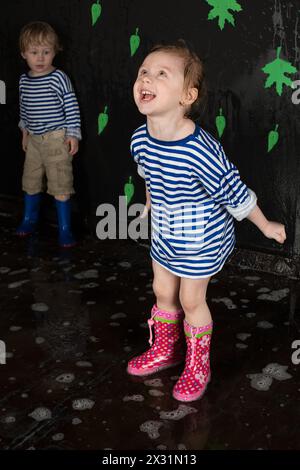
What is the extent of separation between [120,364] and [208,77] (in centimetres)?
138

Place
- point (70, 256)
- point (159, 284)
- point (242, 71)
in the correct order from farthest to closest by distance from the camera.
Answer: point (70, 256), point (242, 71), point (159, 284)

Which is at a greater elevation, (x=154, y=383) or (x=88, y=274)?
(x=88, y=274)

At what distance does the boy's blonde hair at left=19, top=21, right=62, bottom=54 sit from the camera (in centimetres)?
321

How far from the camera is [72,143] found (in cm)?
338

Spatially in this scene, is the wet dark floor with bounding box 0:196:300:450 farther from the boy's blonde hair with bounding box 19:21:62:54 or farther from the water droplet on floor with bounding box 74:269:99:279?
the boy's blonde hair with bounding box 19:21:62:54

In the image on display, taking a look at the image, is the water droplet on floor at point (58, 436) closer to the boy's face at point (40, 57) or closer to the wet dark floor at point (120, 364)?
the wet dark floor at point (120, 364)

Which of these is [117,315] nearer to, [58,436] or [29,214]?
[58,436]

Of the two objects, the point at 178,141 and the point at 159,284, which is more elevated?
the point at 178,141

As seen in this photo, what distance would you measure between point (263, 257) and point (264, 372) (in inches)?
34.3

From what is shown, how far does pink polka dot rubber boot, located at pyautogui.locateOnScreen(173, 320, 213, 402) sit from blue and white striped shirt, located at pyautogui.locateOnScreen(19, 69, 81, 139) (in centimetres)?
153

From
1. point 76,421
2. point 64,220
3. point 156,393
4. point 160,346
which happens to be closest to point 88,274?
point 64,220

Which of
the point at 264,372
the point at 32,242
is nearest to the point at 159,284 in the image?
the point at 264,372
